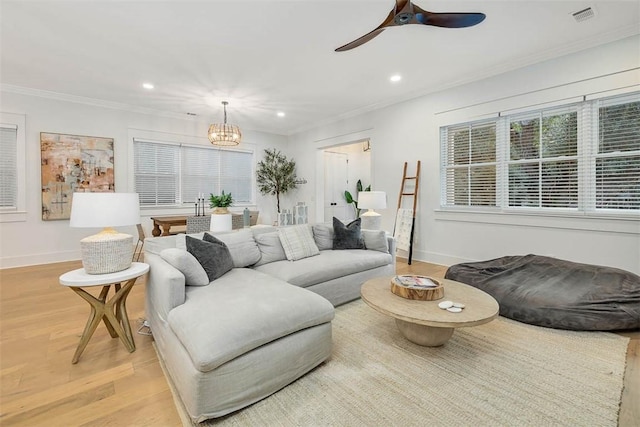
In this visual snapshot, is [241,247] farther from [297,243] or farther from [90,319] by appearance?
[90,319]

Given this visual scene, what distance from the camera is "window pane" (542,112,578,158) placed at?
356 centimetres

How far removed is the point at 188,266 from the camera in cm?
213

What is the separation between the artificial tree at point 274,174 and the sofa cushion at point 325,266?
13.7 ft

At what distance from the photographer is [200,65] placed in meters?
3.81

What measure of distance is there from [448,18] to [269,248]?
2.58 meters

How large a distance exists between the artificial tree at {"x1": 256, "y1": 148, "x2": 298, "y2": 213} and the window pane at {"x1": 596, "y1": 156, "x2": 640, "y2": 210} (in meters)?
5.74

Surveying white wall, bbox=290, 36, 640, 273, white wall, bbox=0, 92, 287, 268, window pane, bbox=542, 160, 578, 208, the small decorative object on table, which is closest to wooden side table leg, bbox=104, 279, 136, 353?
the small decorative object on table

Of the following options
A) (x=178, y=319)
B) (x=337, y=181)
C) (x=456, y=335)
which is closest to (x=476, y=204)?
(x=456, y=335)

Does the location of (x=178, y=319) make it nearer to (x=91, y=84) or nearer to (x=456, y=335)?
(x=456, y=335)

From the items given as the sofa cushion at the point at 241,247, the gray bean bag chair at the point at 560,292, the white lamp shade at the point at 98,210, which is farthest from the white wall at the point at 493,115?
the white lamp shade at the point at 98,210

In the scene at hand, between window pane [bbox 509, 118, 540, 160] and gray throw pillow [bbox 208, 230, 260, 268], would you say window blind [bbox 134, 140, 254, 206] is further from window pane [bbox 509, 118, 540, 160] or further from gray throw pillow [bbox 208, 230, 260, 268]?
window pane [bbox 509, 118, 540, 160]

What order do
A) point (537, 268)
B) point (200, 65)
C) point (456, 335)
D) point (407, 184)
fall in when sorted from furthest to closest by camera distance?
point (407, 184), point (200, 65), point (537, 268), point (456, 335)

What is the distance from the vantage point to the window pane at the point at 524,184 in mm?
3889

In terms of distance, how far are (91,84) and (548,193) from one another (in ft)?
22.1
